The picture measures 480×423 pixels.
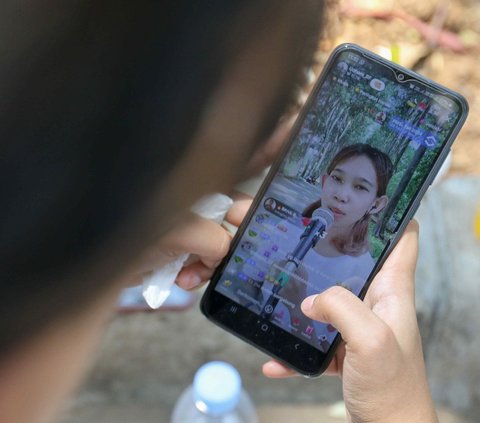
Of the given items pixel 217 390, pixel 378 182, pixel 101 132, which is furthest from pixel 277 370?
pixel 101 132

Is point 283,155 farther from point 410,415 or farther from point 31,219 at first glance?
point 31,219

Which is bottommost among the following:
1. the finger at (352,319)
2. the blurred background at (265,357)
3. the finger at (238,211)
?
the blurred background at (265,357)

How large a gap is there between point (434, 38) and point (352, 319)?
781 mm

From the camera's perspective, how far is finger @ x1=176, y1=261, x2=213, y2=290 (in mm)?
744

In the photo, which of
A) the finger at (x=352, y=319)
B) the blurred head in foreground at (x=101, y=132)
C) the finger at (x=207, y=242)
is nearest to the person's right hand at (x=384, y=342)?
the finger at (x=352, y=319)

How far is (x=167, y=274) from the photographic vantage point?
2.32 ft

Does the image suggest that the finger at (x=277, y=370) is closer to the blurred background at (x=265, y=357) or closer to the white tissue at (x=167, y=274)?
the white tissue at (x=167, y=274)

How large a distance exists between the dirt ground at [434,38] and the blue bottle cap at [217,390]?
1.92 feet

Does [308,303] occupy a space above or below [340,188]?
below

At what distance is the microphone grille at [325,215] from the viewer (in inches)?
27.7

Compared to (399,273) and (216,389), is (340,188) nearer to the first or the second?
(399,273)

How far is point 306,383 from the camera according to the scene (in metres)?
1.04

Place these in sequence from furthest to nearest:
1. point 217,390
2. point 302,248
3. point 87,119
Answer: point 217,390 → point 302,248 → point 87,119

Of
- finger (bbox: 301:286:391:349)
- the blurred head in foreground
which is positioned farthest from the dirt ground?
the blurred head in foreground
